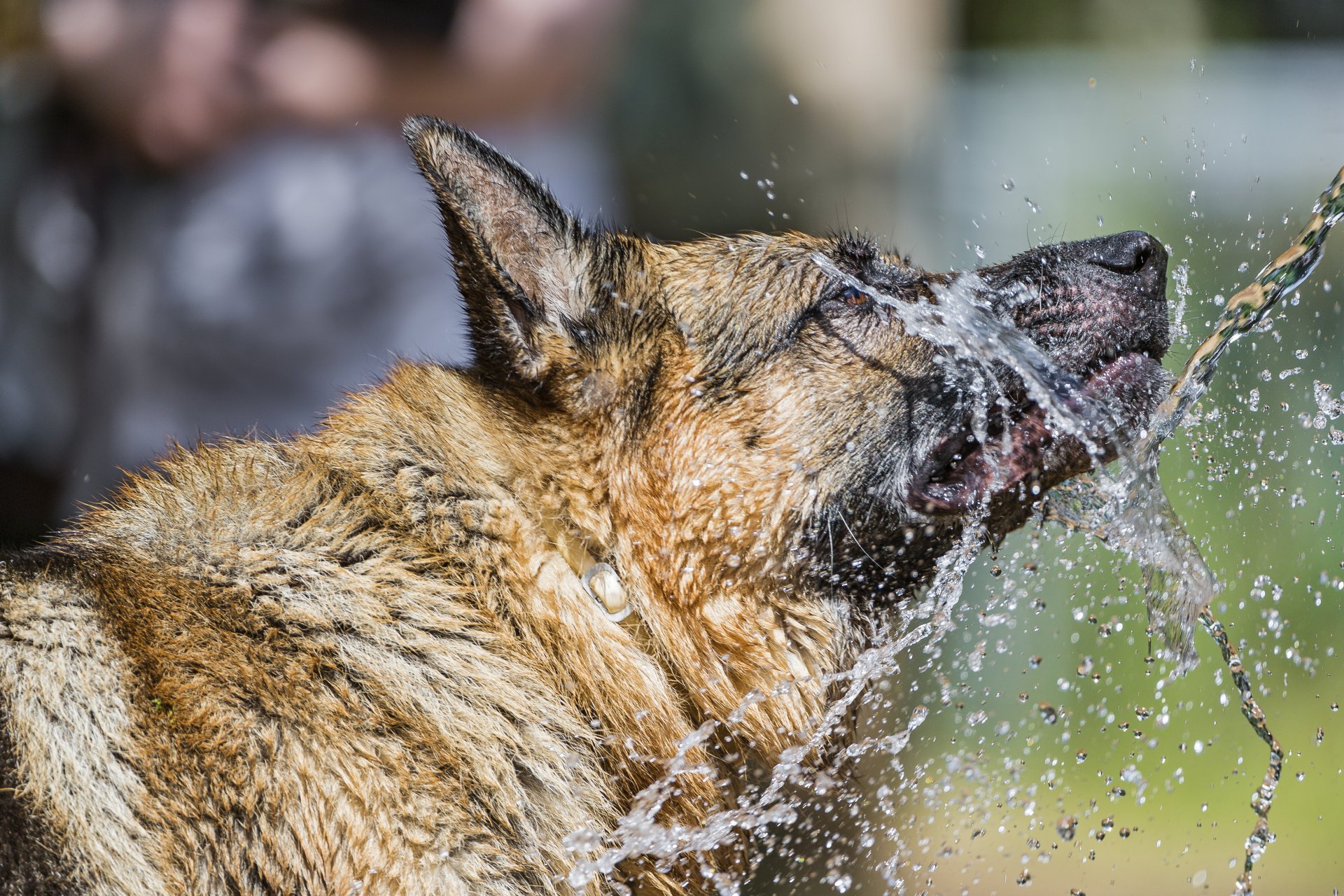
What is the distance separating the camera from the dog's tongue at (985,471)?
2.53 m

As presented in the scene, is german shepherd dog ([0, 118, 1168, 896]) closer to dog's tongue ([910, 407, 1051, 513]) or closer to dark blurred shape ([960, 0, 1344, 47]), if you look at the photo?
dog's tongue ([910, 407, 1051, 513])

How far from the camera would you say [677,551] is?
2.39 m

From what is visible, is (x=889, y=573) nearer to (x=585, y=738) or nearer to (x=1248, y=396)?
(x=585, y=738)

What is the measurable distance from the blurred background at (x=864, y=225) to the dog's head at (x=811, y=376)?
1.36 metres

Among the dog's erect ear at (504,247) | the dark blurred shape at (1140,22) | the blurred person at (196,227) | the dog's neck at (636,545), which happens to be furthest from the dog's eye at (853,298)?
the dark blurred shape at (1140,22)

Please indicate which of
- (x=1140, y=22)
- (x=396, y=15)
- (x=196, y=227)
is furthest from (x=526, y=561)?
(x=1140, y=22)

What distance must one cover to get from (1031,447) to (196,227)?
3.81 meters

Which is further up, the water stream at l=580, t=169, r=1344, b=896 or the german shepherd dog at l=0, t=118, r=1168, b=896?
the german shepherd dog at l=0, t=118, r=1168, b=896

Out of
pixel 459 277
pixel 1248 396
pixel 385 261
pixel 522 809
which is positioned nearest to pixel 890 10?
pixel 1248 396

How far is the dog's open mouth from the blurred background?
1337 mm

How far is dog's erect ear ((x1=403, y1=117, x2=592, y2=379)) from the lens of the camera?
2207 mm

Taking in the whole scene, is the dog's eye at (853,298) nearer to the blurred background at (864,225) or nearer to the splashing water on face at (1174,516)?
the splashing water on face at (1174,516)

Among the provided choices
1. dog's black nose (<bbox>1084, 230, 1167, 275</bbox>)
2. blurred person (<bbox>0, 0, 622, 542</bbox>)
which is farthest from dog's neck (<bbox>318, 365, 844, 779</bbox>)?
blurred person (<bbox>0, 0, 622, 542</bbox>)

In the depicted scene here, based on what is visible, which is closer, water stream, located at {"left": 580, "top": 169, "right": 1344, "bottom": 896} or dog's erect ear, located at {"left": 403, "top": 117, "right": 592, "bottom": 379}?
dog's erect ear, located at {"left": 403, "top": 117, "right": 592, "bottom": 379}
